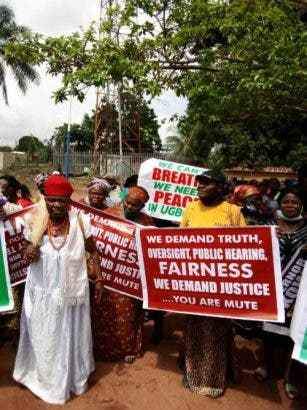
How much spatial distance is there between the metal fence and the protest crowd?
710 inches

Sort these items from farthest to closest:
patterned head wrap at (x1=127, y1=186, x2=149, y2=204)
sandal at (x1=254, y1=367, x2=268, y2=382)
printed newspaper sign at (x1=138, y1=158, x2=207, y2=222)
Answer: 1. printed newspaper sign at (x1=138, y1=158, x2=207, y2=222)
2. patterned head wrap at (x1=127, y1=186, x2=149, y2=204)
3. sandal at (x1=254, y1=367, x2=268, y2=382)

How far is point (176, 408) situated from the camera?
4.29m

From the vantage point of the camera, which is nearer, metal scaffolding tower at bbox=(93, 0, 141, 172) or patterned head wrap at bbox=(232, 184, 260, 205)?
patterned head wrap at bbox=(232, 184, 260, 205)

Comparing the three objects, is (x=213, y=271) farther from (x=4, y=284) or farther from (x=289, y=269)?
(x=4, y=284)

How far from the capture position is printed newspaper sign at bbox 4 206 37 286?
5113 mm

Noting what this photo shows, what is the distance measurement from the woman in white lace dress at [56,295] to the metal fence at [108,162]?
1882 centimetres

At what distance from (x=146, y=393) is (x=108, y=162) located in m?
21.1

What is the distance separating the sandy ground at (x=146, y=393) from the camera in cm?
430

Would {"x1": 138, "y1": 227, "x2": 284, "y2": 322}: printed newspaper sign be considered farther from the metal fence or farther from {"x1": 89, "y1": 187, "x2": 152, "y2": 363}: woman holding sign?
the metal fence

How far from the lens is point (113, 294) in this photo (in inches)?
206

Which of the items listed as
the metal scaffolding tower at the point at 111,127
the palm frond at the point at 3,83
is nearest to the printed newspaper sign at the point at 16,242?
the metal scaffolding tower at the point at 111,127

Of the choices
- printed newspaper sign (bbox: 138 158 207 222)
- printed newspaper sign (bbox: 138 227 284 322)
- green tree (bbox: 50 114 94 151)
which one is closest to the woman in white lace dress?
printed newspaper sign (bbox: 138 227 284 322)

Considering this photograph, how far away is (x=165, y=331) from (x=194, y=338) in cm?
162

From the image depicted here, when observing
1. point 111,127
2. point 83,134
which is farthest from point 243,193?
point 83,134
